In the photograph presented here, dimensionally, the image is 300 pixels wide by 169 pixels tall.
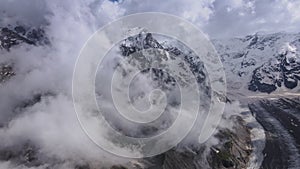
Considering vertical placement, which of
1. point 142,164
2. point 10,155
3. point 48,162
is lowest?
point 142,164

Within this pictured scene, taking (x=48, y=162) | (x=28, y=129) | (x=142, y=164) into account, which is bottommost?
(x=142, y=164)

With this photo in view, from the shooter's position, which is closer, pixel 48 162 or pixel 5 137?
pixel 48 162

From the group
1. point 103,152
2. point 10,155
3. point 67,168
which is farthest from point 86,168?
point 10,155

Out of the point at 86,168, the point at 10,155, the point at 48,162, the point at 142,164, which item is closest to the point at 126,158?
the point at 142,164

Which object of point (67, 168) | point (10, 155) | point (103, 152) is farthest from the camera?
point (103, 152)

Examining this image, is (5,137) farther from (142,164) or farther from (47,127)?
(142,164)

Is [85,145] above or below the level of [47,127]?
below

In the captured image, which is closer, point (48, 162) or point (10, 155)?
point (48, 162)

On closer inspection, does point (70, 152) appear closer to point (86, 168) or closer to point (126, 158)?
point (86, 168)

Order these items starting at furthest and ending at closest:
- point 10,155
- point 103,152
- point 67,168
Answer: point 103,152 → point 10,155 → point 67,168
